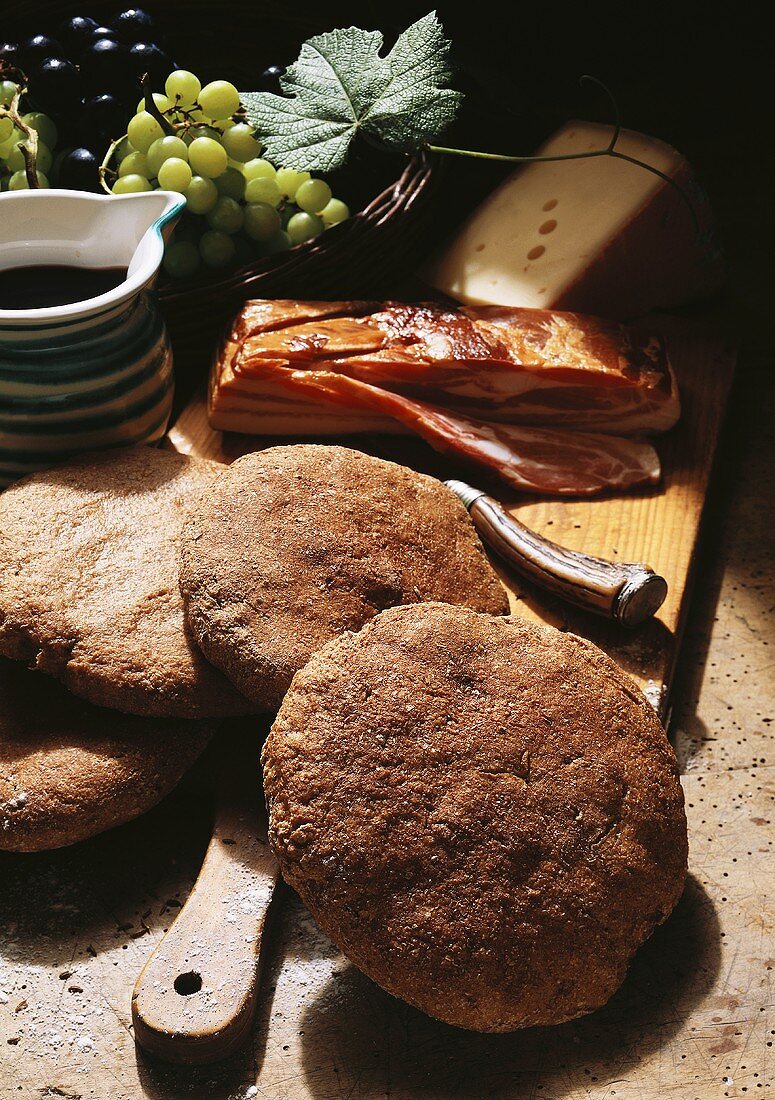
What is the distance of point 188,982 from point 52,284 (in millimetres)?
1321

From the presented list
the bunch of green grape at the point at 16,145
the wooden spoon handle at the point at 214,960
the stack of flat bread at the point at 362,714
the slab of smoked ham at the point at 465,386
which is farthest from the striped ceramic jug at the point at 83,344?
the wooden spoon handle at the point at 214,960

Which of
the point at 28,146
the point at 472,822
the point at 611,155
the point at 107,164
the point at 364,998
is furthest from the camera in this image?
the point at 611,155

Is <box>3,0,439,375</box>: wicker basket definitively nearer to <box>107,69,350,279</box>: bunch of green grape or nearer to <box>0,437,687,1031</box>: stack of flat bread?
<box>107,69,350,279</box>: bunch of green grape

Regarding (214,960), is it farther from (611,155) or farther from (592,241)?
(611,155)

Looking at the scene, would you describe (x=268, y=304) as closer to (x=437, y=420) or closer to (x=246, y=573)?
(x=437, y=420)

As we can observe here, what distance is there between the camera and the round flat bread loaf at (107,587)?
172cm

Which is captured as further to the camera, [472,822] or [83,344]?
[83,344]

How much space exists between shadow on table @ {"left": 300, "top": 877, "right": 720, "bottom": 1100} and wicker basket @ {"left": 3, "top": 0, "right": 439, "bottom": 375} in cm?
153

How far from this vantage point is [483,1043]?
61.7 inches

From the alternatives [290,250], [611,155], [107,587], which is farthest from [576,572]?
[611,155]

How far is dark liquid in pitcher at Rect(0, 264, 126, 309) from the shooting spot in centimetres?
210

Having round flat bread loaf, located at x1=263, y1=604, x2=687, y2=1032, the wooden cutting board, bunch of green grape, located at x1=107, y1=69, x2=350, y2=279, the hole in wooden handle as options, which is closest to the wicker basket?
bunch of green grape, located at x1=107, y1=69, x2=350, y2=279

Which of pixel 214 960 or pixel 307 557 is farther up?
pixel 307 557

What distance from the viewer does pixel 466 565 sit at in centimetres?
194
